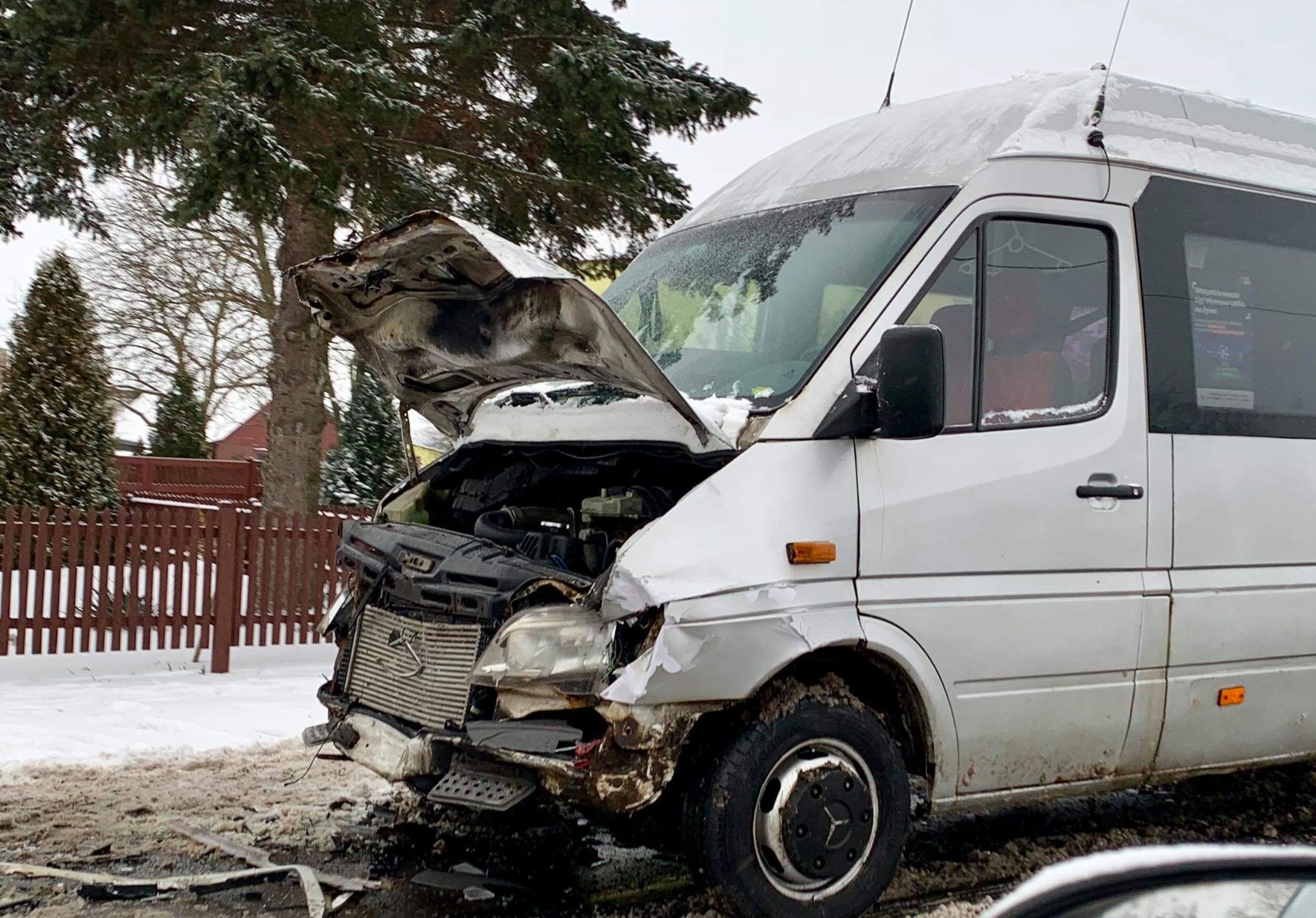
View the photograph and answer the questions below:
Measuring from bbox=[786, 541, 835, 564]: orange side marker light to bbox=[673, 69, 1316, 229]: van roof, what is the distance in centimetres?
142

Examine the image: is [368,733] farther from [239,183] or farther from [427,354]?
[239,183]

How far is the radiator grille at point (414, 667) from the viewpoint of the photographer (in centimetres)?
414

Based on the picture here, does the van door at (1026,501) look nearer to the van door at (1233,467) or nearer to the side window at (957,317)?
the side window at (957,317)

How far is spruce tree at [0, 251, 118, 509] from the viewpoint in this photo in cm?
1413

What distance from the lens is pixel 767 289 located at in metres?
4.66

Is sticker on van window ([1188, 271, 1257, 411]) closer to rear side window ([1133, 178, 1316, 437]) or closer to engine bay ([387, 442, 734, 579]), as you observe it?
rear side window ([1133, 178, 1316, 437])

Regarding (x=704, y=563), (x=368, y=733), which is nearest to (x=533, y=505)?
(x=368, y=733)

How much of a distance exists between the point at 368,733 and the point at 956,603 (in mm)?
2095

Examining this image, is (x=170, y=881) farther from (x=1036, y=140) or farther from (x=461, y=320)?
(x=1036, y=140)

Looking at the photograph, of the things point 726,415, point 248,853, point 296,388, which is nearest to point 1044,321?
point 726,415

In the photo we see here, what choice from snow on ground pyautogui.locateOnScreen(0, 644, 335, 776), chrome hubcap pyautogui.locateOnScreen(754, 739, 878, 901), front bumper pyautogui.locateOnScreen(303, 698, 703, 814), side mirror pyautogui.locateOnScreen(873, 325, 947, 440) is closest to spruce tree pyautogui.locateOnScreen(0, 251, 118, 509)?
snow on ground pyautogui.locateOnScreen(0, 644, 335, 776)

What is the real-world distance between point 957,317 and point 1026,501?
68 cm

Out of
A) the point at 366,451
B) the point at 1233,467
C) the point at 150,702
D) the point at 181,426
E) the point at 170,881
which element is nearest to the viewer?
the point at 170,881

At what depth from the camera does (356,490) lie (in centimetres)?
1902
